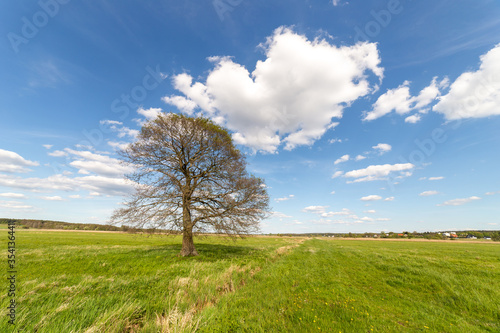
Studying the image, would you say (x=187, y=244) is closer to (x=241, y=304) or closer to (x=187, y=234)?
(x=187, y=234)

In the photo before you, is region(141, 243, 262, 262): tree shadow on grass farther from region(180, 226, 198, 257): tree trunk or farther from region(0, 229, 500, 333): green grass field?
region(0, 229, 500, 333): green grass field

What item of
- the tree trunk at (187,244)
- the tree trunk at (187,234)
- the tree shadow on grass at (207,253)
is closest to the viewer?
the tree shadow on grass at (207,253)

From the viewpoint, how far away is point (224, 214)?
52.8 feet

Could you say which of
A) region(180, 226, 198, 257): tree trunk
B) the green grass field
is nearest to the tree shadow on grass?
region(180, 226, 198, 257): tree trunk

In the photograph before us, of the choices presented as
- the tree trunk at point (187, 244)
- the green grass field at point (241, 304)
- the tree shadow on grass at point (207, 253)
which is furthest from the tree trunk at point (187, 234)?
the green grass field at point (241, 304)

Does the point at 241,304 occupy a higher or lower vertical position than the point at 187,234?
lower

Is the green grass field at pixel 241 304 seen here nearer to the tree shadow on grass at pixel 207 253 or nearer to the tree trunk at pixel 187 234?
the tree shadow on grass at pixel 207 253

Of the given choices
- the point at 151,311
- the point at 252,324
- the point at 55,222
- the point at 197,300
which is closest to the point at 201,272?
the point at 197,300

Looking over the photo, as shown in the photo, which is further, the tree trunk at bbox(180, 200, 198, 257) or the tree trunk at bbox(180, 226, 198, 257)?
the tree trunk at bbox(180, 226, 198, 257)

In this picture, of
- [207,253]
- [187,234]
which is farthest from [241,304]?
[207,253]

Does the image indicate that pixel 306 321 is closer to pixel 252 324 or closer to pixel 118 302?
pixel 252 324

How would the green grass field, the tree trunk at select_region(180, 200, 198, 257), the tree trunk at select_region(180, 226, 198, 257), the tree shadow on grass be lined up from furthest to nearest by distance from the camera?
the tree trunk at select_region(180, 226, 198, 257) → the tree trunk at select_region(180, 200, 198, 257) → the tree shadow on grass → the green grass field

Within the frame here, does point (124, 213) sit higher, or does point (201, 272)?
point (124, 213)

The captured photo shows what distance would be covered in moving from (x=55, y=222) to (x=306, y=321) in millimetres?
181400
